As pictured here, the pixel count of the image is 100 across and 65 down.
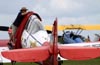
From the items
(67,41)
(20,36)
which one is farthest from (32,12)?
(67,41)

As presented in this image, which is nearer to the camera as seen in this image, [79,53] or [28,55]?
[28,55]

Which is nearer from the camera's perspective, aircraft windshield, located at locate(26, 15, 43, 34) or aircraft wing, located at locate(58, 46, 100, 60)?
aircraft wing, located at locate(58, 46, 100, 60)

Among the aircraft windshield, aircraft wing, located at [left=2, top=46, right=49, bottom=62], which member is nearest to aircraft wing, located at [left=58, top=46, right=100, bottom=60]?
aircraft wing, located at [left=2, top=46, right=49, bottom=62]

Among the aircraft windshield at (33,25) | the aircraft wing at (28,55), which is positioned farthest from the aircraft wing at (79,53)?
the aircraft windshield at (33,25)

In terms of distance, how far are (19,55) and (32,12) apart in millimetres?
4159

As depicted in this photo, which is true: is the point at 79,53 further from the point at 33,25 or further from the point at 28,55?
the point at 33,25

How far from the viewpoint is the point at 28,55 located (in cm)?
721

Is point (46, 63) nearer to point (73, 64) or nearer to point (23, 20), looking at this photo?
point (23, 20)

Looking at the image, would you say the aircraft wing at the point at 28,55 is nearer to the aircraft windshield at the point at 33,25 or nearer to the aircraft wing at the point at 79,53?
the aircraft wing at the point at 79,53

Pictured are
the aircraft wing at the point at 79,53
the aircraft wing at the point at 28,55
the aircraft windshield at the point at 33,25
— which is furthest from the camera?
the aircraft windshield at the point at 33,25

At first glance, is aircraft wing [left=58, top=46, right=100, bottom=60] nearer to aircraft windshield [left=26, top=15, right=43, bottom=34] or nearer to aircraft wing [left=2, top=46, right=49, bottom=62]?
aircraft wing [left=2, top=46, right=49, bottom=62]

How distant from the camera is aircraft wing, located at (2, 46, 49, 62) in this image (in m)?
6.99

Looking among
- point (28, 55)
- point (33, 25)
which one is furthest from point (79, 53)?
point (33, 25)

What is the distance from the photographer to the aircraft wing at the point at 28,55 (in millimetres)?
6993
